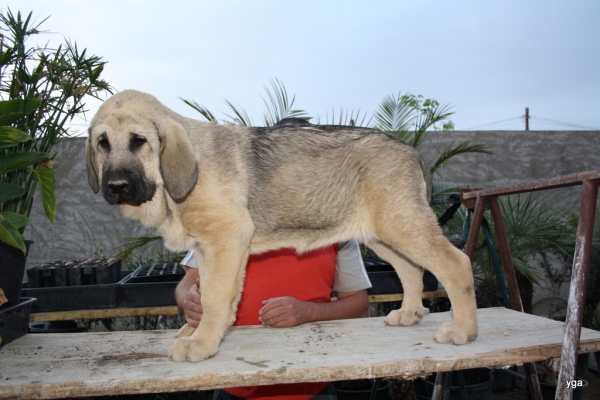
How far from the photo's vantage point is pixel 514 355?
7.74 feet

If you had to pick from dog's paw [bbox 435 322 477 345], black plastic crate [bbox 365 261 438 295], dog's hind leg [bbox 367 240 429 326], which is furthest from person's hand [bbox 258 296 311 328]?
black plastic crate [bbox 365 261 438 295]

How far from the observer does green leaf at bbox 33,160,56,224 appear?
3090 millimetres

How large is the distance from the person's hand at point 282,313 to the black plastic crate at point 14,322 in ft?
5.11

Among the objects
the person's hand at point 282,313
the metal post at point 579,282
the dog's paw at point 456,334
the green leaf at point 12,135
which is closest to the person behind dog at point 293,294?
the person's hand at point 282,313

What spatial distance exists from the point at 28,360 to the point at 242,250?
1257 mm

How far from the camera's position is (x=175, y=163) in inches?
98.7

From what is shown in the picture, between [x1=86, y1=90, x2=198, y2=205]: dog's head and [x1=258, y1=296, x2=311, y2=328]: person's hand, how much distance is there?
1009mm

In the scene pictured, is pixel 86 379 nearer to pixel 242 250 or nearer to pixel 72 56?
pixel 242 250

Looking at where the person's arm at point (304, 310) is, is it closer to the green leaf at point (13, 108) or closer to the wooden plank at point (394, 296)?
the wooden plank at point (394, 296)

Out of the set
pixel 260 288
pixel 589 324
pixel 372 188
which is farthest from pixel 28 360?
pixel 589 324

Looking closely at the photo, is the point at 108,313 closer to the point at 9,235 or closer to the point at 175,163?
the point at 9,235

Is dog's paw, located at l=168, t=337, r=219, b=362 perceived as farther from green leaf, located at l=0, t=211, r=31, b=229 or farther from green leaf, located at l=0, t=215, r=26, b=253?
green leaf, located at l=0, t=211, r=31, b=229

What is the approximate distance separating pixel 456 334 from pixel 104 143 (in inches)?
85.0

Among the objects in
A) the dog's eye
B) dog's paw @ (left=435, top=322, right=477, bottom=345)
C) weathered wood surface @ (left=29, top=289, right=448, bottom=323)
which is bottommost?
weathered wood surface @ (left=29, top=289, right=448, bottom=323)
